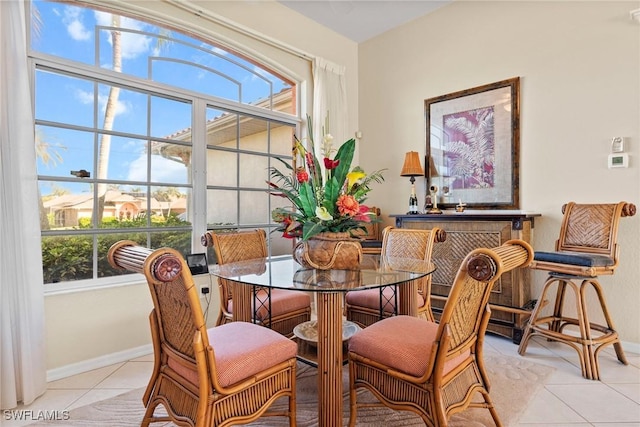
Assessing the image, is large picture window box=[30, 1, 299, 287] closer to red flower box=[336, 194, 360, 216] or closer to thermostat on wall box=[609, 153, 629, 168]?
red flower box=[336, 194, 360, 216]

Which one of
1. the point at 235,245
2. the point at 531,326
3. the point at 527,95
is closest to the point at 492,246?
the point at 531,326

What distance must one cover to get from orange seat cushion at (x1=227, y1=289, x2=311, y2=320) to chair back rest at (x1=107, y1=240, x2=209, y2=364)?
837mm

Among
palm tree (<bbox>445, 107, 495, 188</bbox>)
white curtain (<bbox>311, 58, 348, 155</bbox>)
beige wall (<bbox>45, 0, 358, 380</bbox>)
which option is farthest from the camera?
white curtain (<bbox>311, 58, 348, 155</bbox>)

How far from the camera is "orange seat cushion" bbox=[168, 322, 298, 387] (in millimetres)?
1272

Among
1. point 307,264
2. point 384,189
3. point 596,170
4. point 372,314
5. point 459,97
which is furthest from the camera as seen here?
point 384,189

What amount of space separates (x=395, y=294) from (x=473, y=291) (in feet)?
2.94

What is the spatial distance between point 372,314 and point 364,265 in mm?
478

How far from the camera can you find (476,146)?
3271 millimetres

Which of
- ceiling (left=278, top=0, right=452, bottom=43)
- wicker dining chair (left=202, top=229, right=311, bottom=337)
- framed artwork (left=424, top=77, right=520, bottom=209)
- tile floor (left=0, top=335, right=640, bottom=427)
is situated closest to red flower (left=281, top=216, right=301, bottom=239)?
wicker dining chair (left=202, top=229, right=311, bottom=337)

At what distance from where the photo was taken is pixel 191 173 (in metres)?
2.98

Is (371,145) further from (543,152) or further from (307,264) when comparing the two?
(307,264)

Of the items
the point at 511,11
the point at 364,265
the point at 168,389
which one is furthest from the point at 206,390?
the point at 511,11

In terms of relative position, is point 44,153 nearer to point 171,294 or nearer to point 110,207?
point 110,207

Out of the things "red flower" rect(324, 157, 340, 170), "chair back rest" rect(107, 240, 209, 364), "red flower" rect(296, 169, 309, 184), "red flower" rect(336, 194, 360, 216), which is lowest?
"chair back rest" rect(107, 240, 209, 364)
